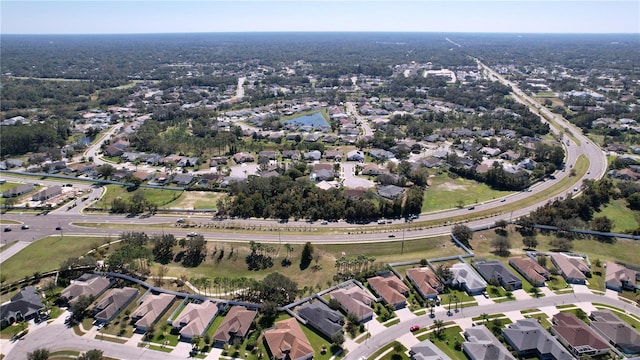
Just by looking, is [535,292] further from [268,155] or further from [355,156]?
[268,155]

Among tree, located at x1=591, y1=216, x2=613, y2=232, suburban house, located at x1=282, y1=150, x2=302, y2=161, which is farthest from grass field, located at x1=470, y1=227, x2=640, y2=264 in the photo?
suburban house, located at x1=282, y1=150, x2=302, y2=161

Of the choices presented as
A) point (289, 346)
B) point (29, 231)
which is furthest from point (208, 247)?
point (29, 231)

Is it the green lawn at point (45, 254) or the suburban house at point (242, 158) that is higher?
the suburban house at point (242, 158)

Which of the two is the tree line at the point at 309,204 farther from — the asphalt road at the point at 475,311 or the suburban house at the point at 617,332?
the suburban house at the point at 617,332

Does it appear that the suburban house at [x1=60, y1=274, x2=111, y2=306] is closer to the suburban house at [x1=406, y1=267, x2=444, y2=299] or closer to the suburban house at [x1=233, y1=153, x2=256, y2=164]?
the suburban house at [x1=406, y1=267, x2=444, y2=299]

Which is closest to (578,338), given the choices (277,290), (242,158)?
(277,290)

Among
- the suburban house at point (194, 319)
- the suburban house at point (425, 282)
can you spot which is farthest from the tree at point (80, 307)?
the suburban house at point (425, 282)
